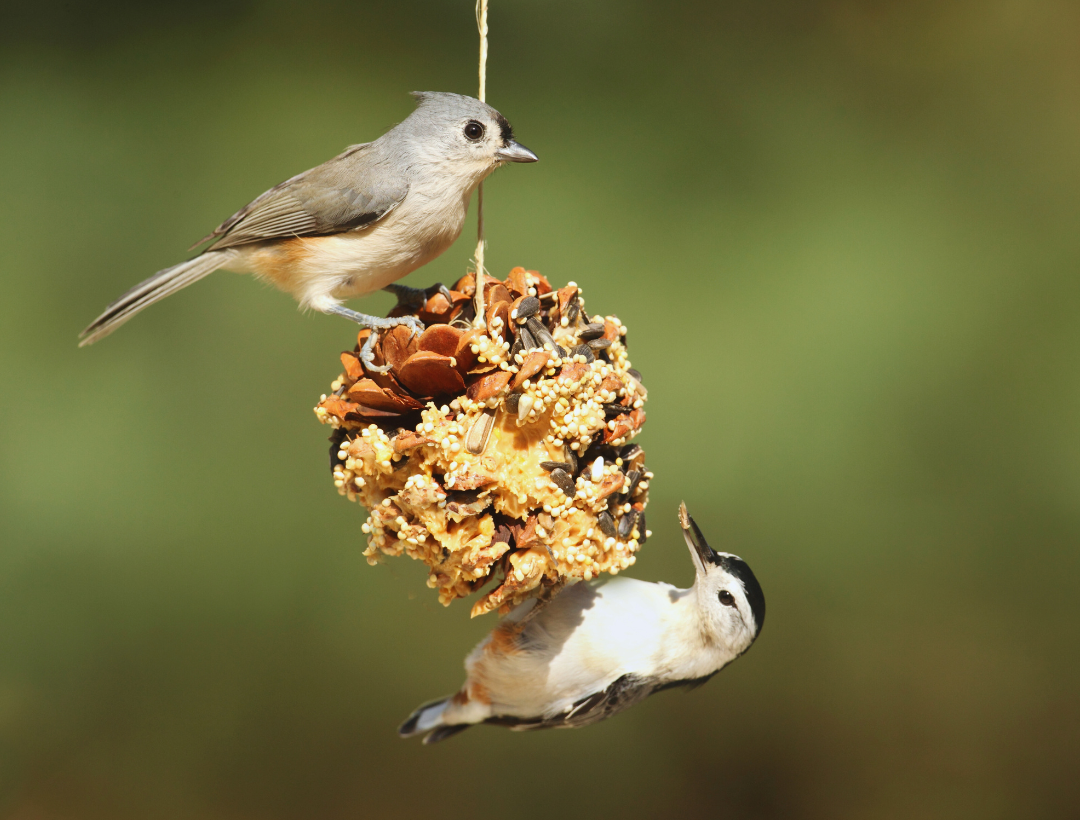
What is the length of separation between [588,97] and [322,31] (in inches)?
35.9

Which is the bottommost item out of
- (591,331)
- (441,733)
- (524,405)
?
(441,733)

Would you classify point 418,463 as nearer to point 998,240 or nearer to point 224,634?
point 224,634

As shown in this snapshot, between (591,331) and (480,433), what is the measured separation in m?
0.25

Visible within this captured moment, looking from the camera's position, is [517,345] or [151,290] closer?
[517,345]

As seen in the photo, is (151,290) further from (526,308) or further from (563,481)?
(563,481)

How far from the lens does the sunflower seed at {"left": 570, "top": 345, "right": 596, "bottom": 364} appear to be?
109 centimetres

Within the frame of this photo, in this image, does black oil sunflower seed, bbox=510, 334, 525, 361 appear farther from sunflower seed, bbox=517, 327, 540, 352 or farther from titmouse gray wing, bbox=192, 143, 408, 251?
titmouse gray wing, bbox=192, 143, 408, 251

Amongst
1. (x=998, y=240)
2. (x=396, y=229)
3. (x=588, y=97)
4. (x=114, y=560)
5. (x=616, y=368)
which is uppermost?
(x=588, y=97)

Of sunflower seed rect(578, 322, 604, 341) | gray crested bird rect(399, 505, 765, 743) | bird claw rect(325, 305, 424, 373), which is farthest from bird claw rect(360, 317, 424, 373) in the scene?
gray crested bird rect(399, 505, 765, 743)

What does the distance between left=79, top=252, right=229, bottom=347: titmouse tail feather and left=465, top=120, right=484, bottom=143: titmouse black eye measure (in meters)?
0.49

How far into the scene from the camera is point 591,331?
44.7 inches

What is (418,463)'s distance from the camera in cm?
103

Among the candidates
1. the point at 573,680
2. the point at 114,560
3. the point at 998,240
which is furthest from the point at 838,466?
the point at 114,560

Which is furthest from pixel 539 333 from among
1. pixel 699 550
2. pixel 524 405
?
pixel 699 550
